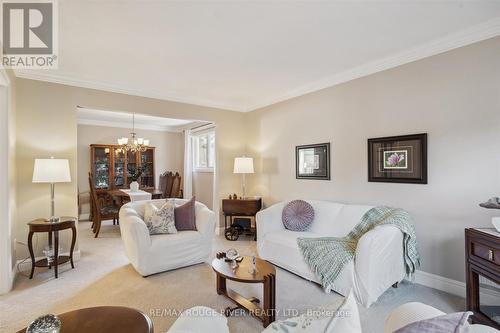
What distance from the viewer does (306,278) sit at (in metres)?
2.91

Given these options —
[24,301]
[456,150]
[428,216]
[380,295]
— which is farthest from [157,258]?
[456,150]

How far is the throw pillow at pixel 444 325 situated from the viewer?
0.70m

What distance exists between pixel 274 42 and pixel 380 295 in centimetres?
272

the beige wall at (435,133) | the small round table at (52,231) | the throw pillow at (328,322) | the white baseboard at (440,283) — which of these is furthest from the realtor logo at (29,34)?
the white baseboard at (440,283)

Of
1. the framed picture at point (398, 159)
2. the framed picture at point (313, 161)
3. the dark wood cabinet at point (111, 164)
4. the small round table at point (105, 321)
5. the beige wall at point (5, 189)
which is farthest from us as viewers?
the dark wood cabinet at point (111, 164)

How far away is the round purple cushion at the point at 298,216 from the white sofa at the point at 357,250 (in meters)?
0.08

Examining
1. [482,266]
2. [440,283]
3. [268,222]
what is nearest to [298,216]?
[268,222]

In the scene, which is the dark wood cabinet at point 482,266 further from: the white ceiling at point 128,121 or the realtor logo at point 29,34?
the white ceiling at point 128,121

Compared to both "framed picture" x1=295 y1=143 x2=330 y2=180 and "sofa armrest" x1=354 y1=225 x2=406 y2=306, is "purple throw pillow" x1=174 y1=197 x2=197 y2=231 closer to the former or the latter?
"framed picture" x1=295 y1=143 x2=330 y2=180

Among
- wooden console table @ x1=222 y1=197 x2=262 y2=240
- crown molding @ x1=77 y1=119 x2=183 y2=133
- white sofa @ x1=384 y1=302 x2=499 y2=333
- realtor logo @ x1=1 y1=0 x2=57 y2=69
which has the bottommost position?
wooden console table @ x1=222 y1=197 x2=262 y2=240

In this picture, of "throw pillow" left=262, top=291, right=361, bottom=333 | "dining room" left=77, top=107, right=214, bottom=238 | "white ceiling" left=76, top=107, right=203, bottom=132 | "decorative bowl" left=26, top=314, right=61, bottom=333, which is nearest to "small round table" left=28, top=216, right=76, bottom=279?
"dining room" left=77, top=107, right=214, bottom=238

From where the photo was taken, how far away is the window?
6.50 m

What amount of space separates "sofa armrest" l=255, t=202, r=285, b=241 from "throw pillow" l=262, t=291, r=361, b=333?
2.68m

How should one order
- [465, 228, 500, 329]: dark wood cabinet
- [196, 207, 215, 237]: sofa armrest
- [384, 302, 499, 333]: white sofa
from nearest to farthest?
[384, 302, 499, 333]: white sofa < [465, 228, 500, 329]: dark wood cabinet < [196, 207, 215, 237]: sofa armrest
